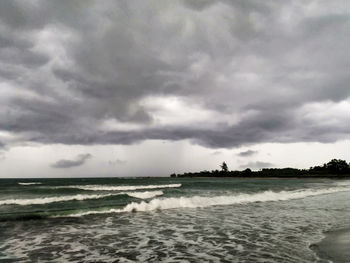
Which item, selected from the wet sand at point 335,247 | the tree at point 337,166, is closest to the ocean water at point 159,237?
the wet sand at point 335,247

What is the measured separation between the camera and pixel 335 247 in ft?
28.9

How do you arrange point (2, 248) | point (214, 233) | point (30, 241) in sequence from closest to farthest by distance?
1. point (2, 248)
2. point (30, 241)
3. point (214, 233)

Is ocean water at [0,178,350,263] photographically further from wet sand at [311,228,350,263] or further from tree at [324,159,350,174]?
tree at [324,159,350,174]

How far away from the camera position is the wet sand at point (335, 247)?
300 inches

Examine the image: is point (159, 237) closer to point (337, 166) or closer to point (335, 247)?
point (335, 247)

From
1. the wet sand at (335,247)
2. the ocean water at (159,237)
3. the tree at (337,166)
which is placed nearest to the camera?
the wet sand at (335,247)

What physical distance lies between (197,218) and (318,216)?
7524mm

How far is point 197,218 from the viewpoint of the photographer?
15695mm

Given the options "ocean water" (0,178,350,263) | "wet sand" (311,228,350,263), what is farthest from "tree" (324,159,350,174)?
"wet sand" (311,228,350,263)

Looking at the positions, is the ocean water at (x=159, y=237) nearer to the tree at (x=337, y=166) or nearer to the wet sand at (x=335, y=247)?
the wet sand at (x=335, y=247)

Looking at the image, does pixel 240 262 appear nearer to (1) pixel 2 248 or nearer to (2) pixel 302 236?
(2) pixel 302 236

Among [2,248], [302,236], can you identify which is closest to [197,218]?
[302,236]

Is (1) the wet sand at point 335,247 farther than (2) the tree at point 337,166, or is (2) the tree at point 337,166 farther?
(2) the tree at point 337,166

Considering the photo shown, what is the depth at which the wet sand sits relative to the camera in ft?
25.0
